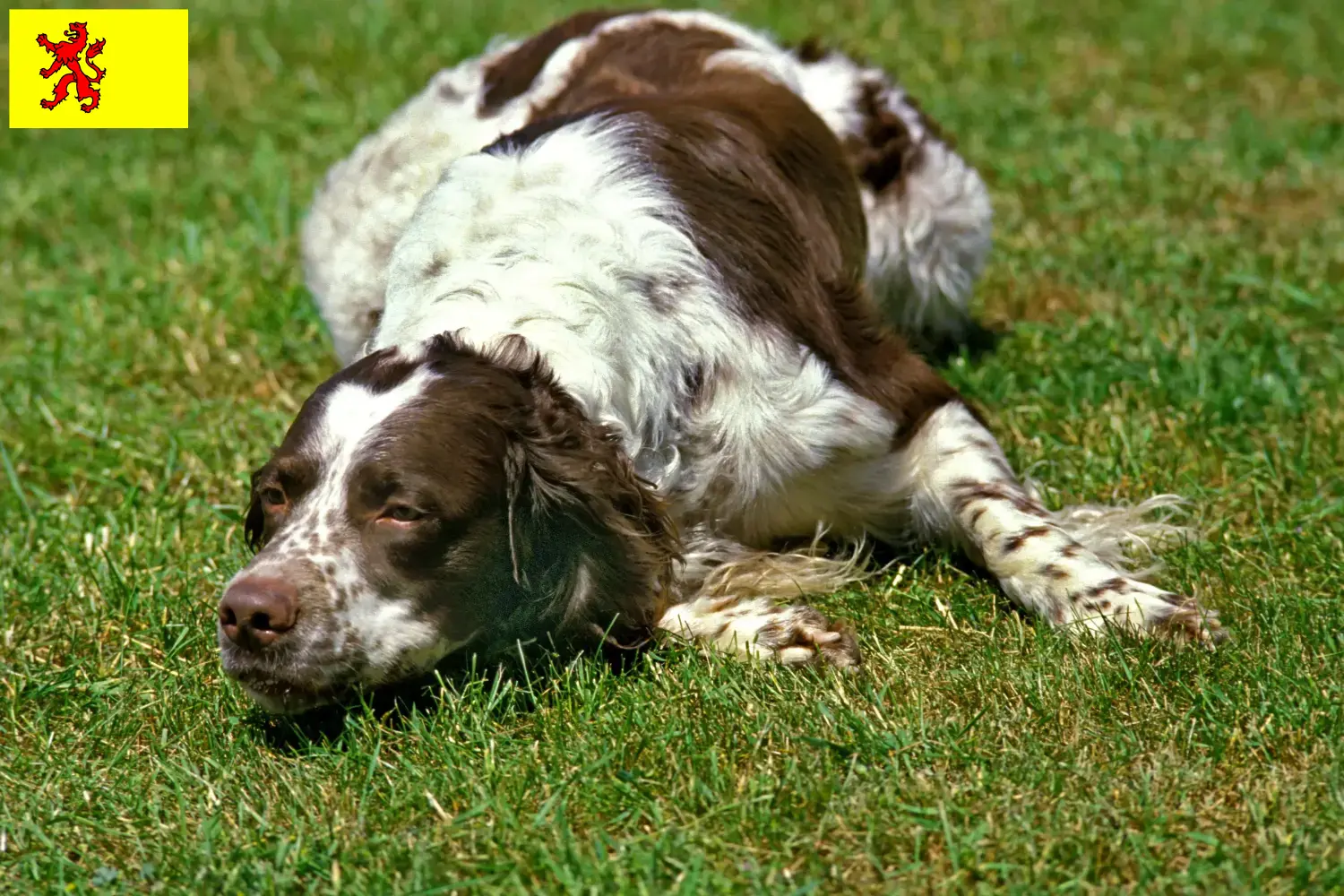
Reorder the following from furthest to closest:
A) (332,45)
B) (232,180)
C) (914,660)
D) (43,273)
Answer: (332,45), (232,180), (43,273), (914,660)

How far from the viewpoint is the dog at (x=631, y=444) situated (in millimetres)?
2939

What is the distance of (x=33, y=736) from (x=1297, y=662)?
7.63ft

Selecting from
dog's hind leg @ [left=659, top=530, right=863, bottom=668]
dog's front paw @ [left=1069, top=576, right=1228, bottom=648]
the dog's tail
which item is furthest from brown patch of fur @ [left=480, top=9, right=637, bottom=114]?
dog's front paw @ [left=1069, top=576, right=1228, bottom=648]

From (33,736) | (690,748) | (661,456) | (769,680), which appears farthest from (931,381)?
(33,736)

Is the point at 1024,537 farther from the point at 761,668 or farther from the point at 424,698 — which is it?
the point at 424,698

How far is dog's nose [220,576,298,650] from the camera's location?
281 centimetres

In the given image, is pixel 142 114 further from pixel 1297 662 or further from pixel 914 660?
pixel 1297 662

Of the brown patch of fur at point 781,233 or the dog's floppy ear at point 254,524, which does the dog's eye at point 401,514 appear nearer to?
the dog's floppy ear at point 254,524

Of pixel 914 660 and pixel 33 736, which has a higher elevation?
→ pixel 914 660

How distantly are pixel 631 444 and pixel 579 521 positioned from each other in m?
0.20

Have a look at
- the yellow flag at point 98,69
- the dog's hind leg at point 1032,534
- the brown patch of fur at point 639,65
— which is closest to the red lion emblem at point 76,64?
the yellow flag at point 98,69

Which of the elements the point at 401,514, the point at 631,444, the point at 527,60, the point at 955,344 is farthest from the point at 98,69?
the point at 401,514

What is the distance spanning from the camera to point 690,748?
282cm

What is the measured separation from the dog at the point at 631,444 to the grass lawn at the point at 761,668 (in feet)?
0.43
